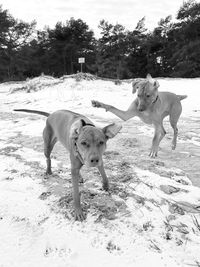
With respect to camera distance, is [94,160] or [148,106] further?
[148,106]

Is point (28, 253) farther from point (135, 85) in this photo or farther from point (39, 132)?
point (39, 132)

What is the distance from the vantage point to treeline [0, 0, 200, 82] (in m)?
36.6

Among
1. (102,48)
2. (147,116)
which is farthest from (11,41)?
(147,116)

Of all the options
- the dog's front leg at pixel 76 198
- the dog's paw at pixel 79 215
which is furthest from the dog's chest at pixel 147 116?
the dog's paw at pixel 79 215

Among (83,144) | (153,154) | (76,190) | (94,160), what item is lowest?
(153,154)

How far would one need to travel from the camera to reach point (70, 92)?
15094mm

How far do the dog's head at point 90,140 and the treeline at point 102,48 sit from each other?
109 ft

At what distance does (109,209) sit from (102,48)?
36.5 metres

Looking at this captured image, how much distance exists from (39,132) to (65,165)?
267 cm

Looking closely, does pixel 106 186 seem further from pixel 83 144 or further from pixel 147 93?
pixel 147 93

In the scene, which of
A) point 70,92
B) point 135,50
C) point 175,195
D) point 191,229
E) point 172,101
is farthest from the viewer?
point 135,50

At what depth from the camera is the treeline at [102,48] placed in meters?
36.6

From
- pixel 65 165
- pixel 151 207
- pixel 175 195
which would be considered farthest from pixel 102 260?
pixel 65 165

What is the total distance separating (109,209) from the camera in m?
3.74
